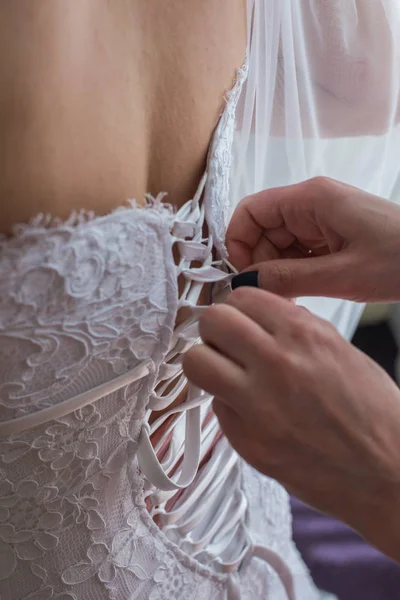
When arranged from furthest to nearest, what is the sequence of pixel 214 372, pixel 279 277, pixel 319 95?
pixel 319 95 → pixel 279 277 → pixel 214 372

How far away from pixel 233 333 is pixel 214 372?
3 centimetres

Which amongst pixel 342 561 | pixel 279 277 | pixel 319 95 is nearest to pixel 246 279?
pixel 279 277

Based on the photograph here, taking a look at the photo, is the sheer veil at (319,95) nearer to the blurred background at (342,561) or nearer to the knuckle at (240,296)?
the knuckle at (240,296)

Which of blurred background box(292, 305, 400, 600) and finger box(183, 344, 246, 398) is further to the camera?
blurred background box(292, 305, 400, 600)

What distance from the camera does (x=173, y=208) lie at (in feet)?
1.54

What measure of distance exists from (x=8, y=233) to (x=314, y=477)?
0.28 m

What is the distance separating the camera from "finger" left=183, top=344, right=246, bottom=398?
1.26 ft

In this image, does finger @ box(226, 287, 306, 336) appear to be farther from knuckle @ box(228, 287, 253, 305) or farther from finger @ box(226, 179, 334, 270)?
finger @ box(226, 179, 334, 270)

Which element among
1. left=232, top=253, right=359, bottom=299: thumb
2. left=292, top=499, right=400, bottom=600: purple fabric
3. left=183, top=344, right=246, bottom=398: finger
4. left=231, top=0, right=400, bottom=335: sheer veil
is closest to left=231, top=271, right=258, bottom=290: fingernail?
left=232, top=253, right=359, bottom=299: thumb

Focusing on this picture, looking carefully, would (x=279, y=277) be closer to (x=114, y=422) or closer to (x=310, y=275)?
(x=310, y=275)

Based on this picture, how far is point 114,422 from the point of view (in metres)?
0.47

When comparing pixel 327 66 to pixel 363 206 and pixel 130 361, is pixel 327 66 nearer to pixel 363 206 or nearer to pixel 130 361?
pixel 363 206

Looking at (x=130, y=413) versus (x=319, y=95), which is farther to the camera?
(x=319, y=95)

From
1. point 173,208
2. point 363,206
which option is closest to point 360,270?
point 363,206
